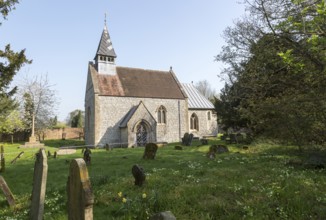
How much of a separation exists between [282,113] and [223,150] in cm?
456

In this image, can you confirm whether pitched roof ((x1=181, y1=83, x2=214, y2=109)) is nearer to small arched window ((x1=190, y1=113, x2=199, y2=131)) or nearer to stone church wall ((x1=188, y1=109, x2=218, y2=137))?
stone church wall ((x1=188, y1=109, x2=218, y2=137))

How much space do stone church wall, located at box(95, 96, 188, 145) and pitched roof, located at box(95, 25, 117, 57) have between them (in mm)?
5716

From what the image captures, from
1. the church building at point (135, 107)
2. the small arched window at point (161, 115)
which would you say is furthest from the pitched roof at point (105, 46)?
the small arched window at point (161, 115)

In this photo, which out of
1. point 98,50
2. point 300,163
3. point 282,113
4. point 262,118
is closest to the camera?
point 300,163

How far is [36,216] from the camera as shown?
13.7ft

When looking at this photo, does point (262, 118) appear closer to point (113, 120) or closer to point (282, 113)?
point (282, 113)

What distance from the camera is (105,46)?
2970 centimetres

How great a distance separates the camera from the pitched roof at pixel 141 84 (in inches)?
1102

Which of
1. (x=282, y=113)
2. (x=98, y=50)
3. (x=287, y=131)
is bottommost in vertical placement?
(x=287, y=131)

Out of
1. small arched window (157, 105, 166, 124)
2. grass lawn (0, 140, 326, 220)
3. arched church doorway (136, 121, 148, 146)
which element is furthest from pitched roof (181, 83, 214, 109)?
grass lawn (0, 140, 326, 220)

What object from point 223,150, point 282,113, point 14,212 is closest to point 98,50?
point 223,150

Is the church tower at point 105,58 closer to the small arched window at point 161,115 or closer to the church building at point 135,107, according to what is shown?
the church building at point 135,107

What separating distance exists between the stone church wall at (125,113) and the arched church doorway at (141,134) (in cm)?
161

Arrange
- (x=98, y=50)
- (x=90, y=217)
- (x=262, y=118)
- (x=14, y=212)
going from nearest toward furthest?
(x=90, y=217) → (x=14, y=212) → (x=262, y=118) → (x=98, y=50)
